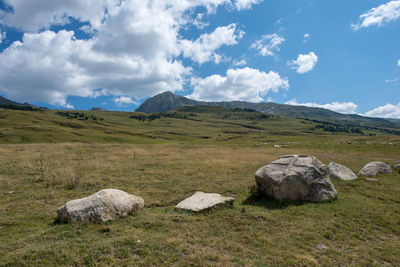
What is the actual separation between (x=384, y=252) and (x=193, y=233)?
887 centimetres

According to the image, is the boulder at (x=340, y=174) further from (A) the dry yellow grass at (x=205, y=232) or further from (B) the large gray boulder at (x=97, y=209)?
(B) the large gray boulder at (x=97, y=209)

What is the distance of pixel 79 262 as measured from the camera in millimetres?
7461

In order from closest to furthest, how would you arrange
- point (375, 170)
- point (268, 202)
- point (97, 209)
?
1. point (97, 209)
2. point (268, 202)
3. point (375, 170)

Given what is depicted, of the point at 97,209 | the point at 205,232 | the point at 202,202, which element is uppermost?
the point at 97,209

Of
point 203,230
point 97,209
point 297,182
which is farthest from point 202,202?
point 297,182

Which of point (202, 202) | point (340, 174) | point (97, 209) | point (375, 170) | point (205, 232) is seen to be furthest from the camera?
point (375, 170)

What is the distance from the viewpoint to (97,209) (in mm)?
10484

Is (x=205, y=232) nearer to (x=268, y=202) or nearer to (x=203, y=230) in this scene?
(x=203, y=230)

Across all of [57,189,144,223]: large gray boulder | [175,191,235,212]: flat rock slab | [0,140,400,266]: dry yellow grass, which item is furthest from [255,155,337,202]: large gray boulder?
[57,189,144,223]: large gray boulder

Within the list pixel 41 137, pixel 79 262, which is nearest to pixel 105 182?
pixel 79 262

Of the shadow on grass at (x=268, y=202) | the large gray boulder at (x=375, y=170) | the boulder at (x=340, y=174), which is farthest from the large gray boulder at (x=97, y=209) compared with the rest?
the large gray boulder at (x=375, y=170)

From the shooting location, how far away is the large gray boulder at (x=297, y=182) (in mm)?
14406

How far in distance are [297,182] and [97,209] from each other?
13403mm

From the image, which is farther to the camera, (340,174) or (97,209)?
(340,174)
